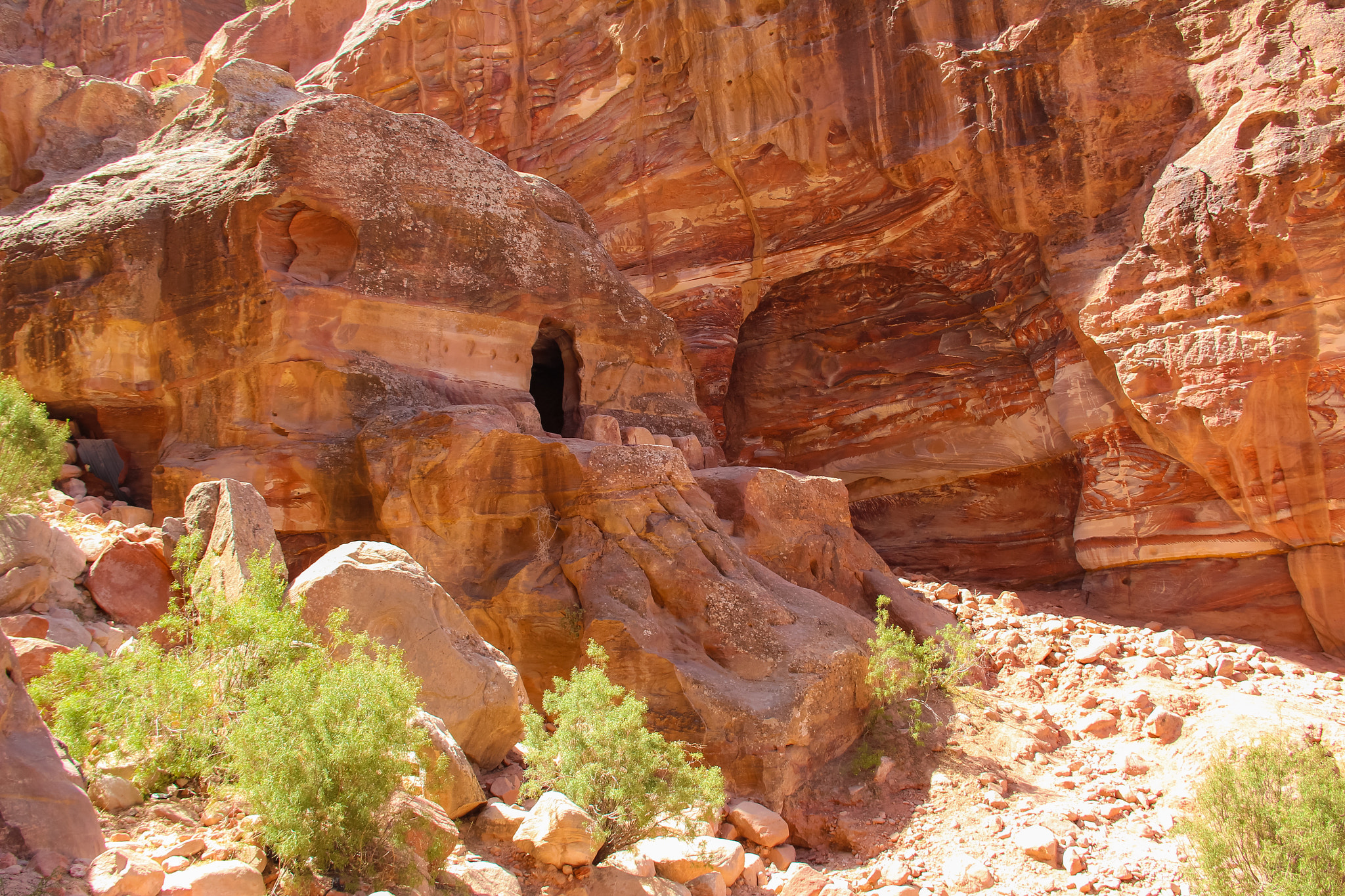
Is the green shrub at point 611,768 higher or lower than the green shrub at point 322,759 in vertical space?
lower

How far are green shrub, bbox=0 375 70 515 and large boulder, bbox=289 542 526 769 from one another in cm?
201

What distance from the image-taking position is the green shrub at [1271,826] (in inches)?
181

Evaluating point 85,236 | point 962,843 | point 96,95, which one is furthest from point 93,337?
point 962,843

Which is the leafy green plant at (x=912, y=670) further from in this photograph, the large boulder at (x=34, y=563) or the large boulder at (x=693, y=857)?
the large boulder at (x=34, y=563)

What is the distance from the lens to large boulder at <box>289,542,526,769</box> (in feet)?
15.6

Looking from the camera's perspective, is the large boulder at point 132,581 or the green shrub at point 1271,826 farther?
the large boulder at point 132,581

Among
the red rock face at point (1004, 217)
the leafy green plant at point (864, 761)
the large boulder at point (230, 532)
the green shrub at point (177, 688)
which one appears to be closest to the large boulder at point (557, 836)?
the green shrub at point (177, 688)

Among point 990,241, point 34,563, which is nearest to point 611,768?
point 34,563

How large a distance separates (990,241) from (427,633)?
1042 centimetres

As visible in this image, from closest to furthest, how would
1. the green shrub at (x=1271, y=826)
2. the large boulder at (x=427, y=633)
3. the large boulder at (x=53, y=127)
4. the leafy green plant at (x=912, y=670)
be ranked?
the green shrub at (x=1271, y=826) < the large boulder at (x=427, y=633) < the leafy green plant at (x=912, y=670) < the large boulder at (x=53, y=127)

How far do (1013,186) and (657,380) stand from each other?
547 centimetres

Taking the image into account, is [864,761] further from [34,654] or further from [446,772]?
[34,654]

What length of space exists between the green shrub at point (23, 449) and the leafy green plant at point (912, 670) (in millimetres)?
5823

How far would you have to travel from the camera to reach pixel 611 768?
4.73 meters
